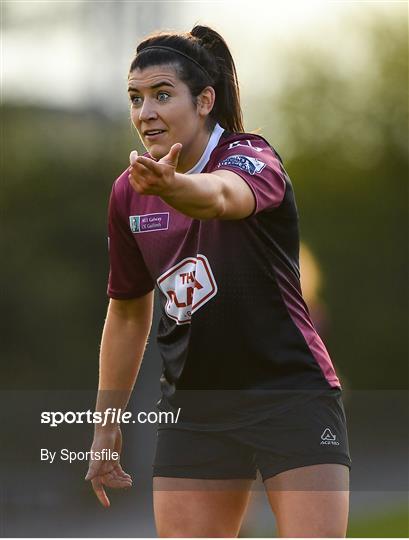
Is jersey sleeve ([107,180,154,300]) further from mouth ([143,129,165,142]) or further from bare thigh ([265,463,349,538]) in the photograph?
bare thigh ([265,463,349,538])

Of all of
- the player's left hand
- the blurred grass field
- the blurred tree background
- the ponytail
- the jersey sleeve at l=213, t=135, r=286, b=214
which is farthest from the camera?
the blurred tree background

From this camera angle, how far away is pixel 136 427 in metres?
8.48

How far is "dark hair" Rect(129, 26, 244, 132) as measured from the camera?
378 centimetres

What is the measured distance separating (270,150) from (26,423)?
16.8ft

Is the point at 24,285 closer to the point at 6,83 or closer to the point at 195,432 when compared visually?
the point at 6,83

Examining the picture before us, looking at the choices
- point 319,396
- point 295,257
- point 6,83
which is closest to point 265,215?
point 295,257

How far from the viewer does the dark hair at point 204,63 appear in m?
3.78

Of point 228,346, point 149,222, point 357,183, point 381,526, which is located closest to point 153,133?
point 149,222

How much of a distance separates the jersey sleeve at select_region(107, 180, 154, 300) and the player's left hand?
38.8 inches

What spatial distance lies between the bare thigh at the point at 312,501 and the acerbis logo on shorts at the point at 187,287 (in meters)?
0.60

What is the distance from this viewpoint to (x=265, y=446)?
358cm

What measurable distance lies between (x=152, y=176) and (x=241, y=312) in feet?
2.66

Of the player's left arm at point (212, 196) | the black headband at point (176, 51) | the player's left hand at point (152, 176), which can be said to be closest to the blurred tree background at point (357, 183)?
the black headband at point (176, 51)

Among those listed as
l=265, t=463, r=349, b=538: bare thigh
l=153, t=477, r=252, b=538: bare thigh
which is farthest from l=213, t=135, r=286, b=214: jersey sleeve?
l=153, t=477, r=252, b=538: bare thigh
